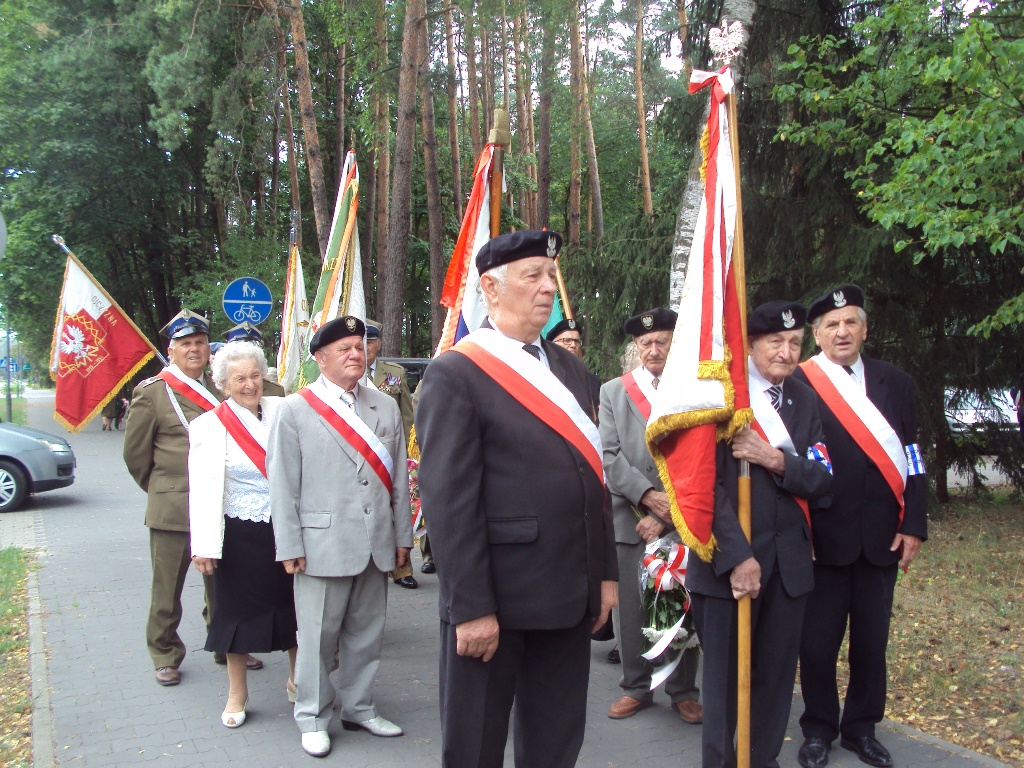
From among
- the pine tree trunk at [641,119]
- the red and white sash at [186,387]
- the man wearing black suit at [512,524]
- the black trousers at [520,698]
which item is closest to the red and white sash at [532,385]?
the man wearing black suit at [512,524]

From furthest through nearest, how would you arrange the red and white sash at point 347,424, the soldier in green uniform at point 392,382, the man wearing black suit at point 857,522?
the soldier in green uniform at point 392,382 < the red and white sash at point 347,424 < the man wearing black suit at point 857,522

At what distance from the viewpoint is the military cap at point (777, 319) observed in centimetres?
397

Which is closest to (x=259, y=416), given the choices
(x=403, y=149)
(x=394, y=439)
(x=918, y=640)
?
(x=394, y=439)

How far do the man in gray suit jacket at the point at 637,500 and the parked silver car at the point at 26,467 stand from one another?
10973 millimetres

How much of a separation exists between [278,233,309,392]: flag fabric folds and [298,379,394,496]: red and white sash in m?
4.26

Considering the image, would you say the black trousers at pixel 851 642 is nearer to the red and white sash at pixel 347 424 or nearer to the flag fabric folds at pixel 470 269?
the red and white sash at pixel 347 424

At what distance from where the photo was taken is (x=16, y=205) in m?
26.5

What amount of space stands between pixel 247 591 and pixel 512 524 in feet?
8.21

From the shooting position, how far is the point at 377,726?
479 cm

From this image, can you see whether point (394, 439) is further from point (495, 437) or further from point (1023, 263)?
point (1023, 263)

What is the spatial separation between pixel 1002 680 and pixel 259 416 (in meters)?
4.66

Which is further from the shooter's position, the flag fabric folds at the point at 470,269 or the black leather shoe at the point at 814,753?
the flag fabric folds at the point at 470,269

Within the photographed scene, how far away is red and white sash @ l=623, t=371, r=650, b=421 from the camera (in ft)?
16.9

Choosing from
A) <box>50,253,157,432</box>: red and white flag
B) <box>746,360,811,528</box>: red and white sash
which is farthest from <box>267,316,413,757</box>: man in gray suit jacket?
<box>50,253,157,432</box>: red and white flag
